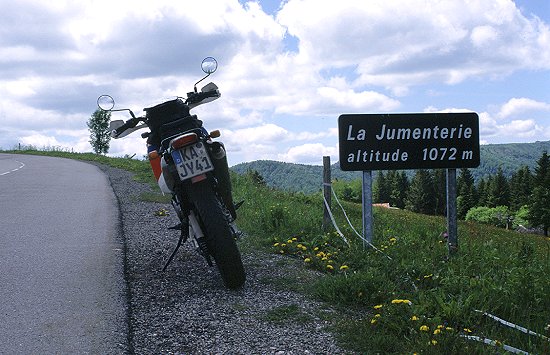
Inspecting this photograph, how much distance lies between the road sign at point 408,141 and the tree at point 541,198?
8352 cm

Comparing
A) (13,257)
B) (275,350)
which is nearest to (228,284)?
(275,350)

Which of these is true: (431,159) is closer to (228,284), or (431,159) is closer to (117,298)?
(228,284)

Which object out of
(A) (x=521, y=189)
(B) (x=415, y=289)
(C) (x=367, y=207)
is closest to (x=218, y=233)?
(B) (x=415, y=289)

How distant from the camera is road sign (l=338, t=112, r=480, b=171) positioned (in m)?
6.83

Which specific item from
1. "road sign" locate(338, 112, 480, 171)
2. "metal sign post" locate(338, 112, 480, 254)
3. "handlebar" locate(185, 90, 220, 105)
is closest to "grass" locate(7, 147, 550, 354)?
"metal sign post" locate(338, 112, 480, 254)

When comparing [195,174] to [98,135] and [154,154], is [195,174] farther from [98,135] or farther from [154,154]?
[98,135]

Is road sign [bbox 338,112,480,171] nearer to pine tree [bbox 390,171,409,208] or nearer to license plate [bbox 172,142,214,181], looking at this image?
license plate [bbox 172,142,214,181]

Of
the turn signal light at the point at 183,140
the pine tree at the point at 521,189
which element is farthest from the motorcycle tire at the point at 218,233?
the pine tree at the point at 521,189

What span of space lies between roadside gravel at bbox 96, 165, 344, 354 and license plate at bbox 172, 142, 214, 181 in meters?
1.11

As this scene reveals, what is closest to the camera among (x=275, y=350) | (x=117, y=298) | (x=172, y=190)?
(x=275, y=350)

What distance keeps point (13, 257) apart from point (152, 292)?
2.41 meters

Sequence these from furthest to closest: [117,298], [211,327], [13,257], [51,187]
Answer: [51,187], [13,257], [117,298], [211,327]

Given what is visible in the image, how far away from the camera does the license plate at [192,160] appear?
4.91 meters

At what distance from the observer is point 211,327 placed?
13.3 feet
